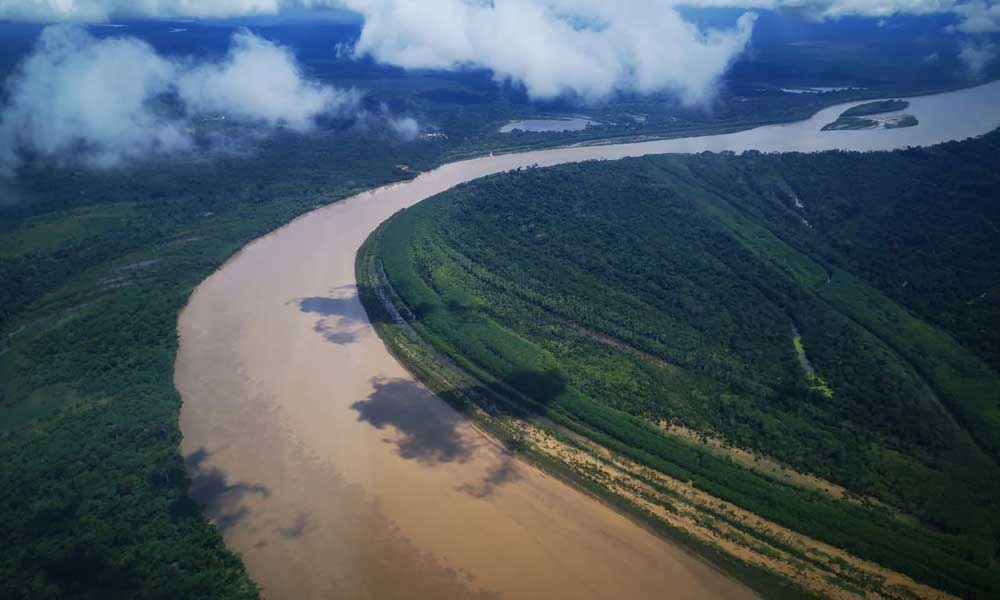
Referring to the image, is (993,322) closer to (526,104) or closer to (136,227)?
(136,227)

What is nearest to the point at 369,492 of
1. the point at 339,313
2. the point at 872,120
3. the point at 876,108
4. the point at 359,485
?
the point at 359,485

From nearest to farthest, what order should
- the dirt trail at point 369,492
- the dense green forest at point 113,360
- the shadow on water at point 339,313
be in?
1. the dense green forest at point 113,360
2. the dirt trail at point 369,492
3. the shadow on water at point 339,313

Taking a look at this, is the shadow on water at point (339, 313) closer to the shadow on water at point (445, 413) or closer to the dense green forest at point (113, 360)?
the shadow on water at point (445, 413)

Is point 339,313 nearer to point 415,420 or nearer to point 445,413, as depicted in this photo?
point 415,420

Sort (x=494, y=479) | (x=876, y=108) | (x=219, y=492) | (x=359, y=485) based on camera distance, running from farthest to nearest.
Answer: (x=876, y=108) < (x=494, y=479) < (x=359, y=485) < (x=219, y=492)

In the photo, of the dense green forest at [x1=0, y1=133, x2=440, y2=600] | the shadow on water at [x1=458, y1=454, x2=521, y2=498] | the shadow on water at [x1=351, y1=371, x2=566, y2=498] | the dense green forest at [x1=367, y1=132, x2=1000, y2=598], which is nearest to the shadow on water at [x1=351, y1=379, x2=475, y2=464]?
the shadow on water at [x1=351, y1=371, x2=566, y2=498]

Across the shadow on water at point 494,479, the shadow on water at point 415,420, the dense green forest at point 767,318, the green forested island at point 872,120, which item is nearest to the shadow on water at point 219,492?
the shadow on water at point 415,420

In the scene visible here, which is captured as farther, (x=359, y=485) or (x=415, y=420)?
(x=415, y=420)

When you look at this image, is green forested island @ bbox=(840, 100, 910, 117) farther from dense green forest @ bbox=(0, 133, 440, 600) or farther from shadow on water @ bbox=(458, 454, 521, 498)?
shadow on water @ bbox=(458, 454, 521, 498)
